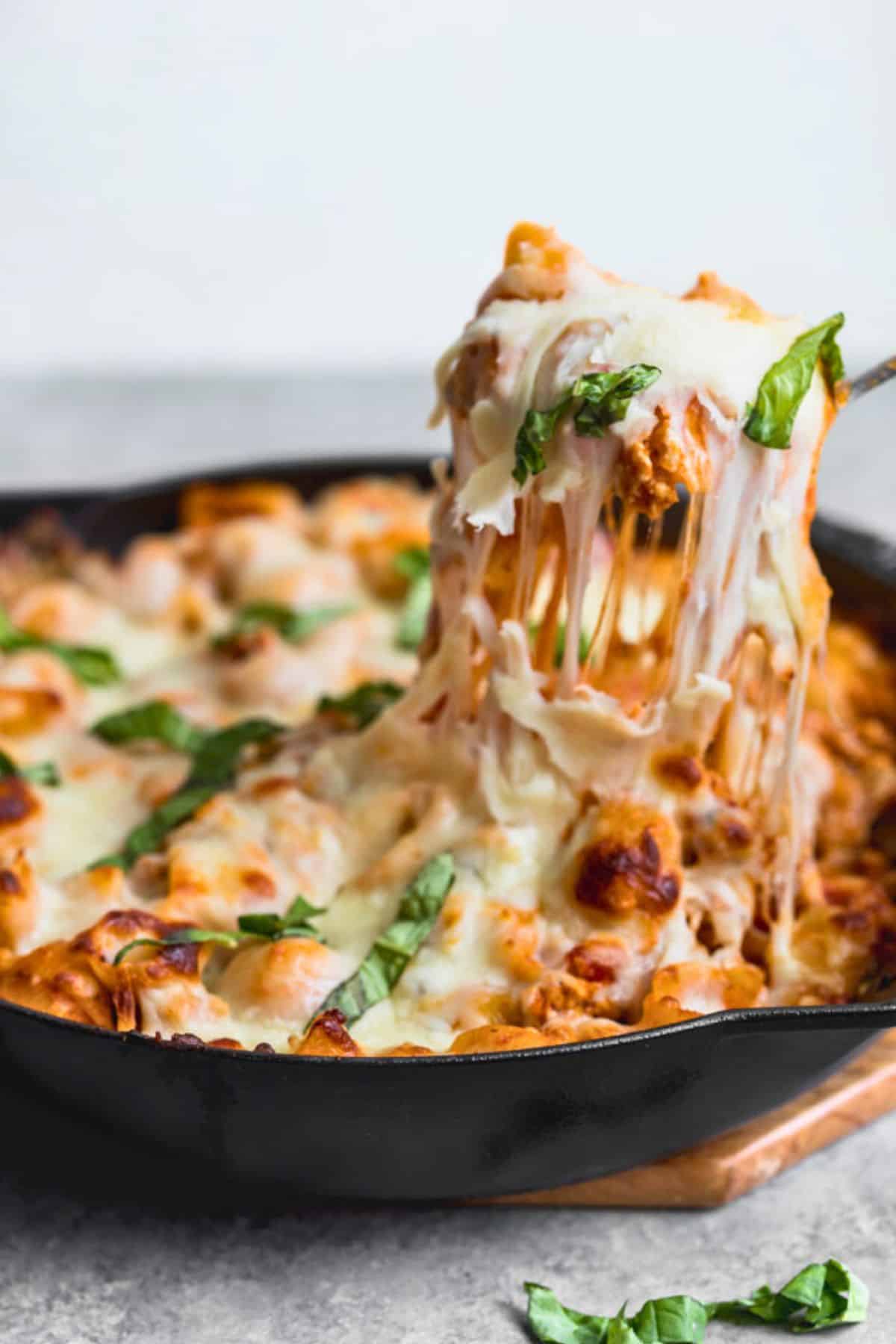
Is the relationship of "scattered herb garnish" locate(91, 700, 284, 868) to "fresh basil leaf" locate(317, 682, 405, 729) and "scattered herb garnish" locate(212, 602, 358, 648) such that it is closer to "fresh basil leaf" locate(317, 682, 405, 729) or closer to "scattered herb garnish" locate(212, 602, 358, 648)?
"fresh basil leaf" locate(317, 682, 405, 729)

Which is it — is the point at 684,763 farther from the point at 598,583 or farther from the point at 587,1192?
the point at 598,583

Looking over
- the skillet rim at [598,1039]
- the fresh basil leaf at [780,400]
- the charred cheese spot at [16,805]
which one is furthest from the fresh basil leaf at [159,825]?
the fresh basil leaf at [780,400]

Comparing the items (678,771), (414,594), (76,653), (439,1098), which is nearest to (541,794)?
(678,771)

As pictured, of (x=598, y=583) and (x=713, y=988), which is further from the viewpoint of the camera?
(x=598, y=583)

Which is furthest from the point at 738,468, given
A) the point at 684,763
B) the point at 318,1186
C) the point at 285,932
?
the point at 318,1186

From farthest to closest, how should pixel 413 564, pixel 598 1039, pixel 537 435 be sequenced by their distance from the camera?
1. pixel 413 564
2. pixel 537 435
3. pixel 598 1039

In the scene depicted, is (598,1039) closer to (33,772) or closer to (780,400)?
(780,400)
